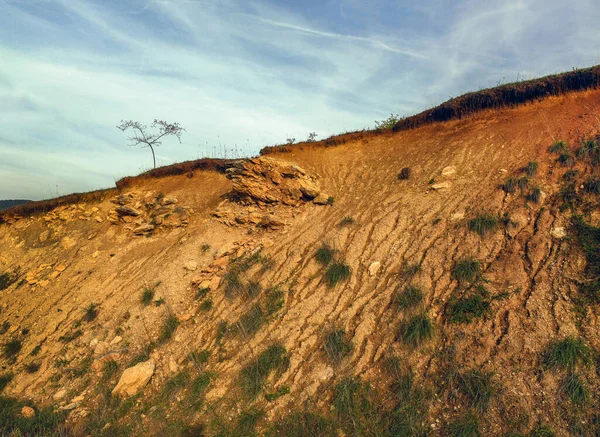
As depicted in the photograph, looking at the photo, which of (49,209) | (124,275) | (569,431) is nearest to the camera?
(569,431)

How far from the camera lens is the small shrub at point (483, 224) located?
7629 millimetres

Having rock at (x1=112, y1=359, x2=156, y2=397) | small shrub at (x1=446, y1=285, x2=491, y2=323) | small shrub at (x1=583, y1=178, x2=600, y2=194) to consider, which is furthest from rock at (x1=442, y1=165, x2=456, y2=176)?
rock at (x1=112, y1=359, x2=156, y2=397)

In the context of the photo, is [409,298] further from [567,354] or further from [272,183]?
[272,183]

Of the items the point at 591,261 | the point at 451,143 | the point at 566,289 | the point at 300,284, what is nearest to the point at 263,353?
the point at 300,284

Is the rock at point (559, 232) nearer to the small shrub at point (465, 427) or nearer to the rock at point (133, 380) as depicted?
the small shrub at point (465, 427)

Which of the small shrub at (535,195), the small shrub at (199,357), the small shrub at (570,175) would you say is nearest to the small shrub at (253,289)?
the small shrub at (199,357)

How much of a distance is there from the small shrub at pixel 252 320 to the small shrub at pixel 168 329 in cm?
193

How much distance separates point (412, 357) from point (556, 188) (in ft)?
19.9

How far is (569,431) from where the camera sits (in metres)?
4.27

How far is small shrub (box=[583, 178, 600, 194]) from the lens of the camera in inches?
290

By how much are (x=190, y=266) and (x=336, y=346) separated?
5771 mm

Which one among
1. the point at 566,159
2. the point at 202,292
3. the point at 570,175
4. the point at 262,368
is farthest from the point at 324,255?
the point at 566,159

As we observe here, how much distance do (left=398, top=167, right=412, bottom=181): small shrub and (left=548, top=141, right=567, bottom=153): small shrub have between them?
13.0ft

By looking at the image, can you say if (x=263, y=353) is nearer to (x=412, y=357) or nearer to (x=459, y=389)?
(x=412, y=357)
